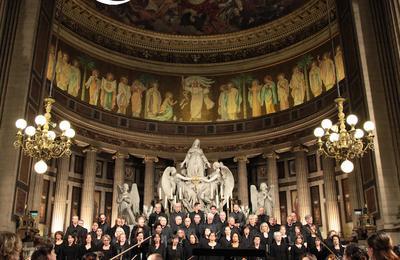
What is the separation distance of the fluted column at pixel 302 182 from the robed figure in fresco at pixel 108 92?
11870mm

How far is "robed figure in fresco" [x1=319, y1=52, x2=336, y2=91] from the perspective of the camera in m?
24.8

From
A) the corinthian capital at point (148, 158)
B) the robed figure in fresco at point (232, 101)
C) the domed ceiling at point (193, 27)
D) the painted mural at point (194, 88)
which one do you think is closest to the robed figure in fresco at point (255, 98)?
the painted mural at point (194, 88)

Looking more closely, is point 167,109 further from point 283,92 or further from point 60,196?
point 60,196

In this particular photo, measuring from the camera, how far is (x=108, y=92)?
27.8m

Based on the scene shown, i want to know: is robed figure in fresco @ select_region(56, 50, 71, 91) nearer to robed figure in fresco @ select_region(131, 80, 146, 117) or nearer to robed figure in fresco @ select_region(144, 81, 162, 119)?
robed figure in fresco @ select_region(131, 80, 146, 117)

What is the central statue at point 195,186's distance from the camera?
62.5 feet

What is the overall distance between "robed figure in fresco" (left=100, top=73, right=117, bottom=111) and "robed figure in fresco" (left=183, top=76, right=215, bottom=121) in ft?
16.2

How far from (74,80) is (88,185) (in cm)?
640

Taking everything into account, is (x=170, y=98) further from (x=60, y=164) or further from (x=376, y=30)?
(x=376, y=30)

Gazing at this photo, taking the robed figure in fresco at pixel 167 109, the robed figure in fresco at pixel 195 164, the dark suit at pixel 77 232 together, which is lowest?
the dark suit at pixel 77 232

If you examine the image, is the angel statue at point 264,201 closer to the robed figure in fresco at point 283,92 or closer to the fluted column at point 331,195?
the fluted column at point 331,195

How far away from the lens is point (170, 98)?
29422 millimetres

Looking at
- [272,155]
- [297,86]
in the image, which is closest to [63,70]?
[272,155]

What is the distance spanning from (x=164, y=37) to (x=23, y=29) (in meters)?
14.4
